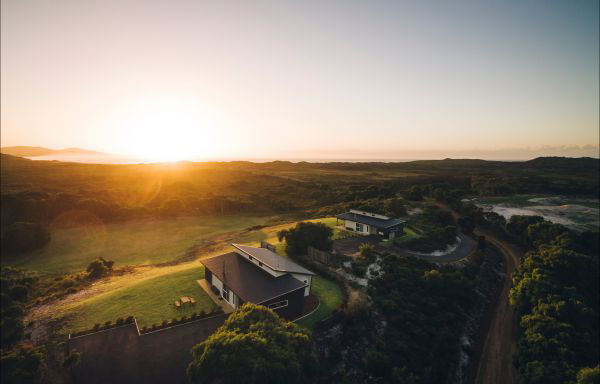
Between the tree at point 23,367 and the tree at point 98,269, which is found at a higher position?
the tree at point 23,367

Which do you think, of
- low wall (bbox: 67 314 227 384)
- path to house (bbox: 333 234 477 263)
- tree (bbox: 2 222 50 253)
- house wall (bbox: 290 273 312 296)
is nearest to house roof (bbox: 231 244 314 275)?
house wall (bbox: 290 273 312 296)

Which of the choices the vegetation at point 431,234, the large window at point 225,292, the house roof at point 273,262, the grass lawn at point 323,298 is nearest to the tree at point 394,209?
the vegetation at point 431,234

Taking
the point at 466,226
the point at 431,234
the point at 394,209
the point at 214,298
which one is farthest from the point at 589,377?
the point at 394,209

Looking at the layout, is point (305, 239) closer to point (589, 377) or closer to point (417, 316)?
point (417, 316)

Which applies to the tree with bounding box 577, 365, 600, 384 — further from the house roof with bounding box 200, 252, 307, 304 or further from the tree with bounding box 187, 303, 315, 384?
the house roof with bounding box 200, 252, 307, 304

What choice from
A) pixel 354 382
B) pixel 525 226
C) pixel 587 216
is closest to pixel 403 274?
pixel 354 382

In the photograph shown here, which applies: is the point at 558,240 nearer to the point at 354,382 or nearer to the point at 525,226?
the point at 525,226

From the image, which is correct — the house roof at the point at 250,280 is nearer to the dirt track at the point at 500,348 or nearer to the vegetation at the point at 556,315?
the dirt track at the point at 500,348
